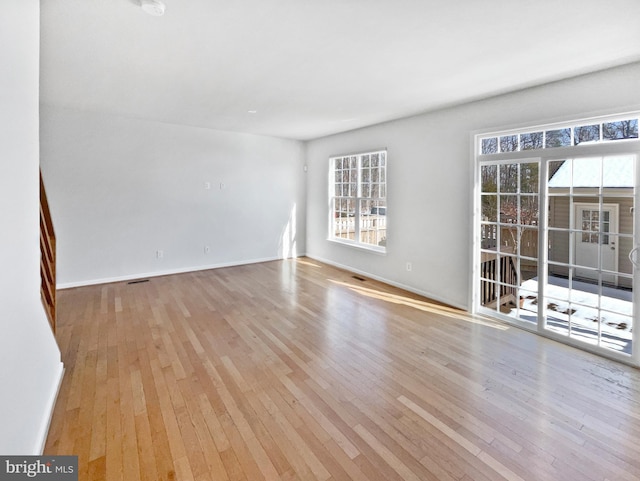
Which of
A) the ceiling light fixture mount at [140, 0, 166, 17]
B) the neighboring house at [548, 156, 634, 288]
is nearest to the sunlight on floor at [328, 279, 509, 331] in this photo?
the neighboring house at [548, 156, 634, 288]

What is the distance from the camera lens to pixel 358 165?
5.84 meters

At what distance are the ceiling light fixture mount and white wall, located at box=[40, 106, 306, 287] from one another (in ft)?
11.8

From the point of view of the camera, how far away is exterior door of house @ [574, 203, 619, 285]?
9.51 ft

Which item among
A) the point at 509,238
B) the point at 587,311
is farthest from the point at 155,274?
the point at 587,311

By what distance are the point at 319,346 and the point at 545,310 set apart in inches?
93.3

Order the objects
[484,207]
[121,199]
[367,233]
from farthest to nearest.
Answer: [367,233] → [121,199] → [484,207]

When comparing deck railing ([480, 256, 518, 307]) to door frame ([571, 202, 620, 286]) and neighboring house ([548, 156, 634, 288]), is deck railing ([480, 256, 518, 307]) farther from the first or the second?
door frame ([571, 202, 620, 286])

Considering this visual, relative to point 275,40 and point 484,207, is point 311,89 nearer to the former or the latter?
point 275,40

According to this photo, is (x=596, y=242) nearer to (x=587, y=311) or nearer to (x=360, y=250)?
(x=587, y=311)

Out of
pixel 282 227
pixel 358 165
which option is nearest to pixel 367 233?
pixel 358 165

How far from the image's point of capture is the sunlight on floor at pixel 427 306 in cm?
367

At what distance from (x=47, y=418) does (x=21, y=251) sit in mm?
1042

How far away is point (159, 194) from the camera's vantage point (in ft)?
17.9

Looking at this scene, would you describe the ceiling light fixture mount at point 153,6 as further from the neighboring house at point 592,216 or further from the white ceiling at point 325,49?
the neighboring house at point 592,216
